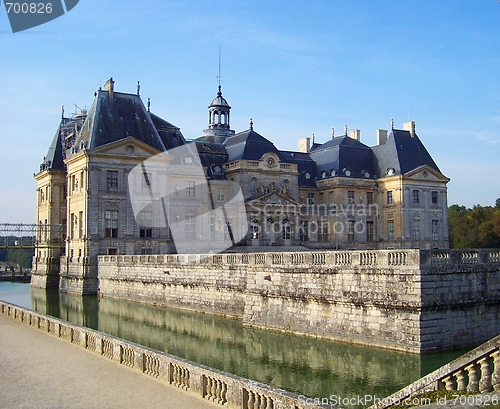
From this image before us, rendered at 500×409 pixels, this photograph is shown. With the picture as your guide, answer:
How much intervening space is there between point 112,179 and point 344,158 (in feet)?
75.8

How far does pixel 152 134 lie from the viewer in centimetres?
4769

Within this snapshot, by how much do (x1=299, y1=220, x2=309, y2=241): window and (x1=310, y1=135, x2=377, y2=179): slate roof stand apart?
539cm

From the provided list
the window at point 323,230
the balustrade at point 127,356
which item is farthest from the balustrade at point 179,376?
the window at point 323,230

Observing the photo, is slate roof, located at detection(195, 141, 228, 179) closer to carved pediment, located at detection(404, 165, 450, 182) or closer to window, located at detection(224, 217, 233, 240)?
window, located at detection(224, 217, 233, 240)

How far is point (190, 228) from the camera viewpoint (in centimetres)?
5144

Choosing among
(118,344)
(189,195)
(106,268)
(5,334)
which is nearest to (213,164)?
(189,195)

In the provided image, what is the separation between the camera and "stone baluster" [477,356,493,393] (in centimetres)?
A: 988

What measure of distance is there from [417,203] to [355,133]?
36.8 ft

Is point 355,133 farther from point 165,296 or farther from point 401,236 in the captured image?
point 165,296

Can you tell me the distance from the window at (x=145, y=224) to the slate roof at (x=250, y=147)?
10.7 m

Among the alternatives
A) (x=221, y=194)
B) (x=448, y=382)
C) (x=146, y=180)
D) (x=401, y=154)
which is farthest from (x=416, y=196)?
(x=448, y=382)

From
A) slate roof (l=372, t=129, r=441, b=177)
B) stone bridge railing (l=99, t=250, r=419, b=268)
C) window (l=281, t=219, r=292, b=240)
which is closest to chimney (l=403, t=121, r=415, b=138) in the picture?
slate roof (l=372, t=129, r=441, b=177)

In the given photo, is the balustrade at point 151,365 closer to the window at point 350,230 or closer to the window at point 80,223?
the window at point 80,223

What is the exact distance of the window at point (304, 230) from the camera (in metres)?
55.4
